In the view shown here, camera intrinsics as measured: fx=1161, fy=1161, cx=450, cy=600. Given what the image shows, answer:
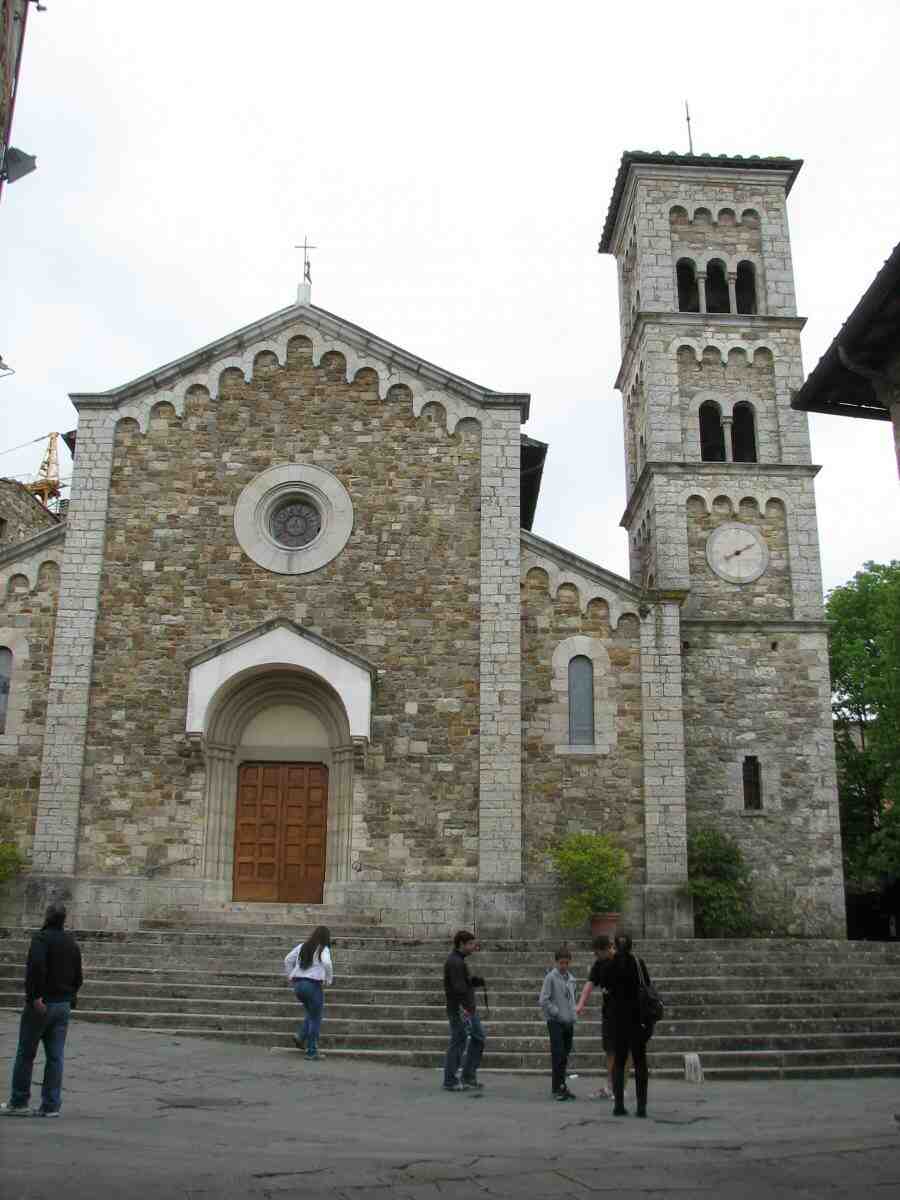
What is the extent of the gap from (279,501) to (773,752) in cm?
1054

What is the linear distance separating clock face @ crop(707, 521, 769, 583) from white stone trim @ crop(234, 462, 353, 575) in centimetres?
748

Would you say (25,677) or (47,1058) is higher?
(25,677)

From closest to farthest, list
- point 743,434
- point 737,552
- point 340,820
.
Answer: point 340,820
point 737,552
point 743,434

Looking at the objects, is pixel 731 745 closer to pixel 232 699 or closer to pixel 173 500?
pixel 232 699

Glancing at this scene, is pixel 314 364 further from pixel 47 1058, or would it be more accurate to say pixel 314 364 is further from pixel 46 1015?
pixel 47 1058

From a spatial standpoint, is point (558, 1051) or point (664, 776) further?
point (664, 776)

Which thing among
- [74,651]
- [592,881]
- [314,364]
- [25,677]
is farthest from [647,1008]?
[314,364]

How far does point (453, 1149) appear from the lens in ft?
27.5

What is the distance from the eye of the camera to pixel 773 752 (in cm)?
2211

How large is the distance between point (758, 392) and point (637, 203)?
551 centimetres

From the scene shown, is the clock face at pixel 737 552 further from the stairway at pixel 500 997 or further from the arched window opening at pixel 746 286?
the stairway at pixel 500 997

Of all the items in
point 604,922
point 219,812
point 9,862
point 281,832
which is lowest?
point 604,922

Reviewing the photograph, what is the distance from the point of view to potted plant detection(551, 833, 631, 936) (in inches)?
757

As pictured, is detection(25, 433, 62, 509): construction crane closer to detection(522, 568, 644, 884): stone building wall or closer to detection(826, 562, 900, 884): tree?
detection(826, 562, 900, 884): tree
